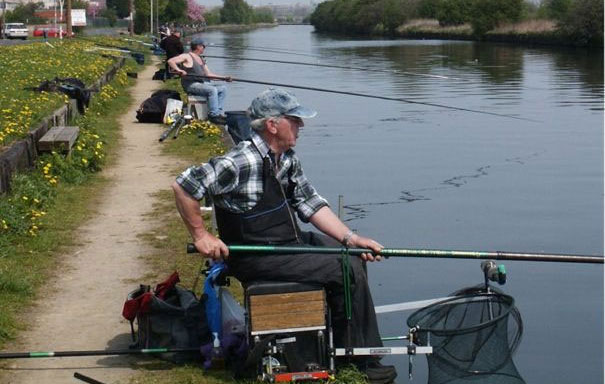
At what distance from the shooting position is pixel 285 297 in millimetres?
5340

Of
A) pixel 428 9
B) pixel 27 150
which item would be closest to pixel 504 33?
pixel 428 9

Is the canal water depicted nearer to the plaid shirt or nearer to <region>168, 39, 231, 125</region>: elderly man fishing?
<region>168, 39, 231, 125</region>: elderly man fishing

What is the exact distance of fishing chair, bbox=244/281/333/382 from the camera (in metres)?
5.33

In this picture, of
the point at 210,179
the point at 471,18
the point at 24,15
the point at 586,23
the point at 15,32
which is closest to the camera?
the point at 210,179

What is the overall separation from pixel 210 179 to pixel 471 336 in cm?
137

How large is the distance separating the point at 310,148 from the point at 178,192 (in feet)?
38.1

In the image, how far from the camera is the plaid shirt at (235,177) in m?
5.32

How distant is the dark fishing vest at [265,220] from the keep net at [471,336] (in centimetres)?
75

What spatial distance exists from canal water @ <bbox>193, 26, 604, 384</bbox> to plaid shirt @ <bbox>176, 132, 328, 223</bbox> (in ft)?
5.82

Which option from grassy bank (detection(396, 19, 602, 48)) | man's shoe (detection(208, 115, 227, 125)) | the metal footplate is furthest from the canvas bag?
grassy bank (detection(396, 19, 602, 48))

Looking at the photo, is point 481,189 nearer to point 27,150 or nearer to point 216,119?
point 216,119

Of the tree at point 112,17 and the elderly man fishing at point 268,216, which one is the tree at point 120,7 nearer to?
the tree at point 112,17

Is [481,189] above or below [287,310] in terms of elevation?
below

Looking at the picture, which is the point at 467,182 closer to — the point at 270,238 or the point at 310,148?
the point at 310,148
